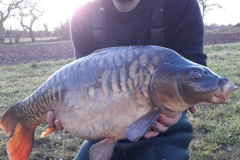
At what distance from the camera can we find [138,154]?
240 centimetres

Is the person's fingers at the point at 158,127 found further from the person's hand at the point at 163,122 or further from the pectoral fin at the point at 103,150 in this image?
the pectoral fin at the point at 103,150

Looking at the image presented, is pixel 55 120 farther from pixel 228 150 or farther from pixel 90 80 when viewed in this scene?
pixel 228 150

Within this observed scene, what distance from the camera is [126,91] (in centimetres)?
173

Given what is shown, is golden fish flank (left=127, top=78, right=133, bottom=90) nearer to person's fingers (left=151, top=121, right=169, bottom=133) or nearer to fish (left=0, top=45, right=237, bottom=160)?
fish (left=0, top=45, right=237, bottom=160)

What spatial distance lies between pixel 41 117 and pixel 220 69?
564 cm

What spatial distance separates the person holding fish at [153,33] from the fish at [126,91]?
562 mm

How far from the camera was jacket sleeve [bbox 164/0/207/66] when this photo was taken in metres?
2.54

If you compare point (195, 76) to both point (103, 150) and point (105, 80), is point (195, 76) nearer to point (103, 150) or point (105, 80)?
point (105, 80)

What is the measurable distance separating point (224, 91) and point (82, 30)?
5.40 ft

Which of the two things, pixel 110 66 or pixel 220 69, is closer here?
pixel 110 66

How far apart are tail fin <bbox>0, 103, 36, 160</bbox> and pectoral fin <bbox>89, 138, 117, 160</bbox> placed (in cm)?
66

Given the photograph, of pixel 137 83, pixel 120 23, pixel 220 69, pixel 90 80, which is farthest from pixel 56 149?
pixel 220 69

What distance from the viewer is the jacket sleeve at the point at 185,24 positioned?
99.9 inches

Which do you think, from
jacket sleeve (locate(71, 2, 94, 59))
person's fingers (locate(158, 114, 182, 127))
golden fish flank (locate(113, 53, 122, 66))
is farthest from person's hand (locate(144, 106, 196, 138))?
jacket sleeve (locate(71, 2, 94, 59))
